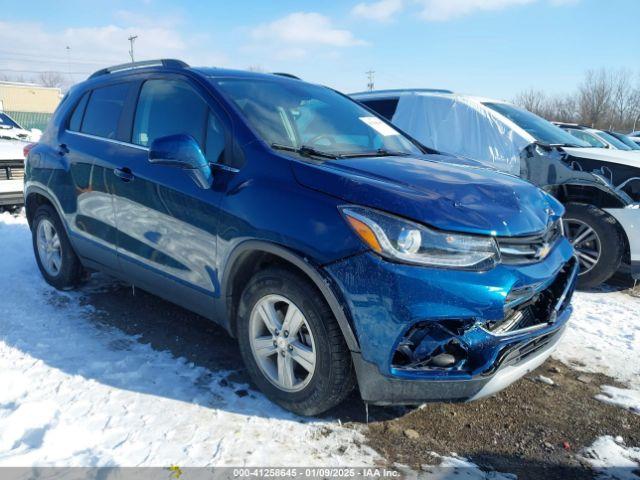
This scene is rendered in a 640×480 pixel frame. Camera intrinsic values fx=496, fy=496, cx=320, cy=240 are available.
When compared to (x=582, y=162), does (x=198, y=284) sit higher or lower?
lower

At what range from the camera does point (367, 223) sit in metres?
2.25

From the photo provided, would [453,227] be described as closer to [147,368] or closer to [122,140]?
[147,368]

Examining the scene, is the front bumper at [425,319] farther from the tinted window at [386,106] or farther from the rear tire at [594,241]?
the tinted window at [386,106]

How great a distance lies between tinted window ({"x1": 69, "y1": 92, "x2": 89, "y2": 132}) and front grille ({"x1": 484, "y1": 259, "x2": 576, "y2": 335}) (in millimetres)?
3640

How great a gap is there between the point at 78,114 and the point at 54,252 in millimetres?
1284

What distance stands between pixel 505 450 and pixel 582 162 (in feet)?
11.6

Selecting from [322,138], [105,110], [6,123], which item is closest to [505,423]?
[322,138]

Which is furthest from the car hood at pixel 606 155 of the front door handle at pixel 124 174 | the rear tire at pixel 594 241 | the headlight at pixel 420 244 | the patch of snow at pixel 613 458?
the front door handle at pixel 124 174

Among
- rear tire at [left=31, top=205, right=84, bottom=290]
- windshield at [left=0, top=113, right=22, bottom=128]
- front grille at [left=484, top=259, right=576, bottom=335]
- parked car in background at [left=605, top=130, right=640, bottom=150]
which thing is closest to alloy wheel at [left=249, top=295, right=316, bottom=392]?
front grille at [left=484, top=259, right=576, bottom=335]

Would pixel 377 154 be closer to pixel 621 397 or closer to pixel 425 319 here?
pixel 425 319

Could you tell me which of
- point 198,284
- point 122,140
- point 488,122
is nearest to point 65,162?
point 122,140

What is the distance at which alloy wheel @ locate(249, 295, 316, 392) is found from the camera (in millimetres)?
2547

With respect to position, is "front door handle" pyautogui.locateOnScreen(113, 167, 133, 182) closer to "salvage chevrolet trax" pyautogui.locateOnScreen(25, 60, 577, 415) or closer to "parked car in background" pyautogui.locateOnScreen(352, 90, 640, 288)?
"salvage chevrolet trax" pyautogui.locateOnScreen(25, 60, 577, 415)

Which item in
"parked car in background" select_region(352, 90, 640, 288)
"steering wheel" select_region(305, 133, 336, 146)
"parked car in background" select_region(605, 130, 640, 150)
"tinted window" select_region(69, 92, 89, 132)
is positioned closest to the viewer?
"steering wheel" select_region(305, 133, 336, 146)
